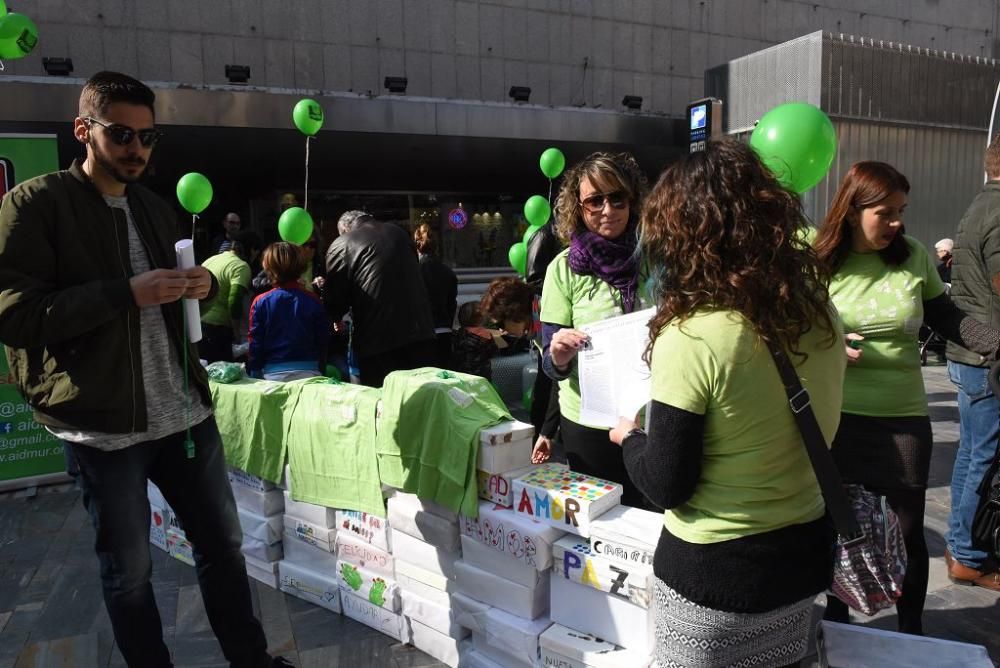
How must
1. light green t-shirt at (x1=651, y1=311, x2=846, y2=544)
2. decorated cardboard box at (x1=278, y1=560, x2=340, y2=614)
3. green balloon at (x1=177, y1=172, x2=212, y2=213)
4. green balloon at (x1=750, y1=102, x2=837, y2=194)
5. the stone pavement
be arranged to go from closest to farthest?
light green t-shirt at (x1=651, y1=311, x2=846, y2=544)
the stone pavement
green balloon at (x1=750, y1=102, x2=837, y2=194)
decorated cardboard box at (x1=278, y1=560, x2=340, y2=614)
green balloon at (x1=177, y1=172, x2=212, y2=213)

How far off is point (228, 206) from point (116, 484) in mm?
15982

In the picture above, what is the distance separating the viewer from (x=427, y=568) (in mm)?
2637

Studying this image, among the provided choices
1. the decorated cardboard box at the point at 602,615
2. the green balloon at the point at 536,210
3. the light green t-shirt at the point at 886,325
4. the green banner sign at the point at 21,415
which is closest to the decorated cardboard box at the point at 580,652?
the decorated cardboard box at the point at 602,615

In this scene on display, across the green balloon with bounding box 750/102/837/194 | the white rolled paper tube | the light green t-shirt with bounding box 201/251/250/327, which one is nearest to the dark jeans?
the white rolled paper tube

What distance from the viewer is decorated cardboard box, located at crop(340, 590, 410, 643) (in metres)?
2.73

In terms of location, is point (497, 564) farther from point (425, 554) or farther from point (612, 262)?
point (612, 262)

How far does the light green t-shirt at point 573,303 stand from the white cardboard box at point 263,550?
5.32 ft

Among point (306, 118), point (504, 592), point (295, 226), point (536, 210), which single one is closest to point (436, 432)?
point (504, 592)

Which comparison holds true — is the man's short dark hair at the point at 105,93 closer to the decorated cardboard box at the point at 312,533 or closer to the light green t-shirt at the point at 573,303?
the light green t-shirt at the point at 573,303

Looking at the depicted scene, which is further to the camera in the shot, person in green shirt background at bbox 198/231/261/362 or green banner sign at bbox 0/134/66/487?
person in green shirt background at bbox 198/231/261/362

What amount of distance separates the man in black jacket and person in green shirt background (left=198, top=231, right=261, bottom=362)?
290 centimetres

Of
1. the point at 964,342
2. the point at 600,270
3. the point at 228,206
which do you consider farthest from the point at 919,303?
the point at 228,206

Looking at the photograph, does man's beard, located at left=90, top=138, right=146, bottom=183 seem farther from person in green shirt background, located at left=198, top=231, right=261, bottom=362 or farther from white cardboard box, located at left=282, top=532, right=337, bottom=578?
person in green shirt background, located at left=198, top=231, right=261, bottom=362

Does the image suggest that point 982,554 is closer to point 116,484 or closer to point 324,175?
point 116,484
